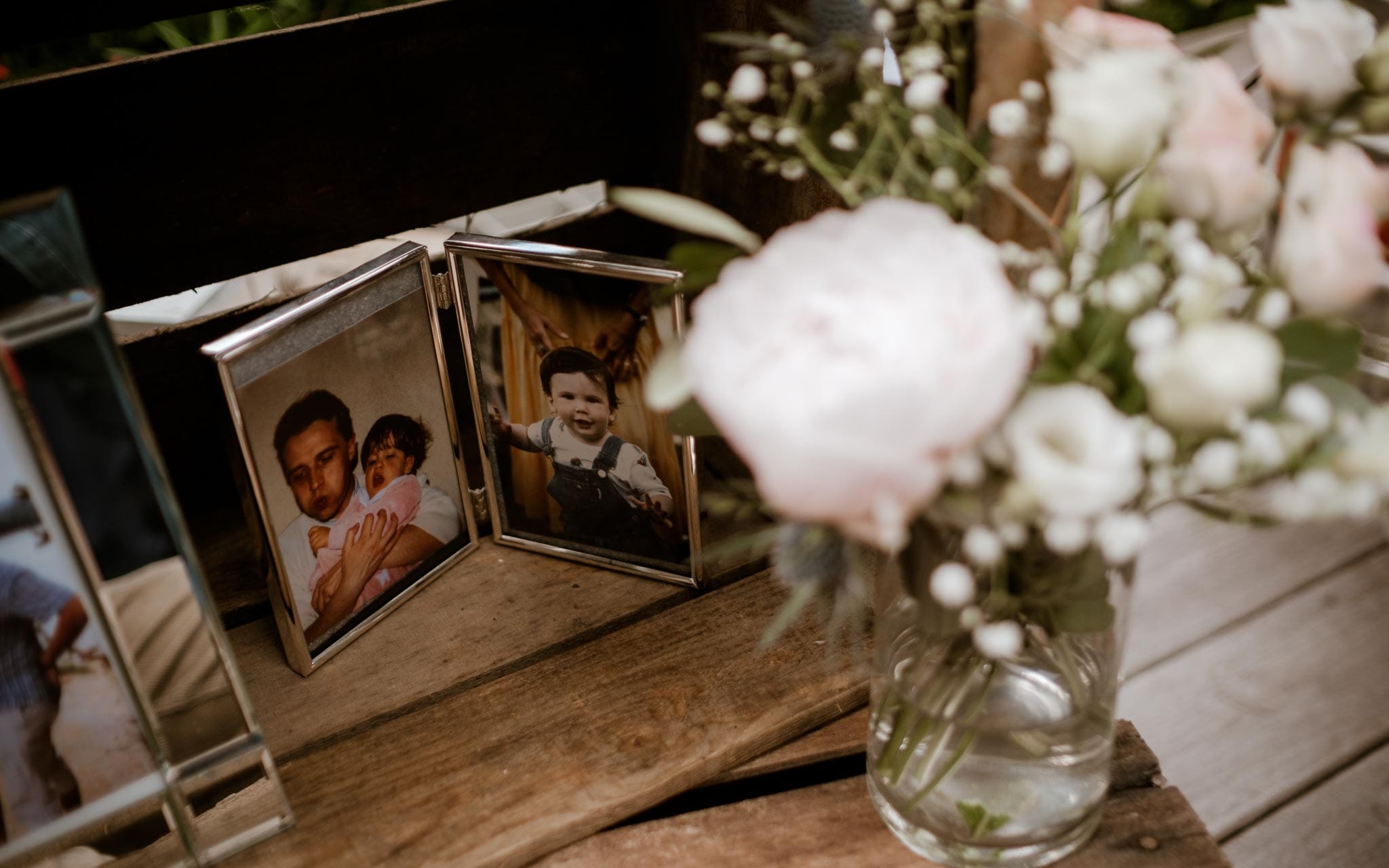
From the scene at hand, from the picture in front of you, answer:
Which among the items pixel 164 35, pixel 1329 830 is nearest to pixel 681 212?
pixel 164 35

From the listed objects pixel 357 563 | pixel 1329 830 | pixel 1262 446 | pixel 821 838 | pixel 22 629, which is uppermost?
pixel 1262 446

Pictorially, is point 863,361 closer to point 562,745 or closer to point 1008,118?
point 1008,118

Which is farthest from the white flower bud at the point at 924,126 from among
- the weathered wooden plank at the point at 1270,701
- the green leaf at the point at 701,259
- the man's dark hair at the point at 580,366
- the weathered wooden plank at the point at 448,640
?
the weathered wooden plank at the point at 1270,701

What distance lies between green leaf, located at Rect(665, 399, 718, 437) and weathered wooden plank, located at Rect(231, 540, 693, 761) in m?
0.25

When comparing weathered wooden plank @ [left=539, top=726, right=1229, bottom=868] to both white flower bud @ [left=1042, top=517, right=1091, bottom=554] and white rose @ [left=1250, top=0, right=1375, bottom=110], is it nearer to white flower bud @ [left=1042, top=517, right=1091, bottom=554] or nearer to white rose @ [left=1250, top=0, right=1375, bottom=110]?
white flower bud @ [left=1042, top=517, right=1091, bottom=554]

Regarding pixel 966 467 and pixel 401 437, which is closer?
pixel 966 467

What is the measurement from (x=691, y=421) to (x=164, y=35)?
0.55m

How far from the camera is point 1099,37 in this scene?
50 cm

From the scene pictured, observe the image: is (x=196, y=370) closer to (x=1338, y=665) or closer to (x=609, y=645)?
(x=609, y=645)

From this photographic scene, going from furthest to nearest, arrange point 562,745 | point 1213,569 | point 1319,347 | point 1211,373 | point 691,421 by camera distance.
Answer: point 1213,569 → point 562,745 → point 691,421 → point 1319,347 → point 1211,373

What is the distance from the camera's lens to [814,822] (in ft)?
2.26

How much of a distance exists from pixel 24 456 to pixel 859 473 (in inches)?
15.3

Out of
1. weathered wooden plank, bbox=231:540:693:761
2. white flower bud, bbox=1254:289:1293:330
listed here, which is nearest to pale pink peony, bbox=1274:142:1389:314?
white flower bud, bbox=1254:289:1293:330

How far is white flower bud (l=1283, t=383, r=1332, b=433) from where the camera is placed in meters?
0.42
